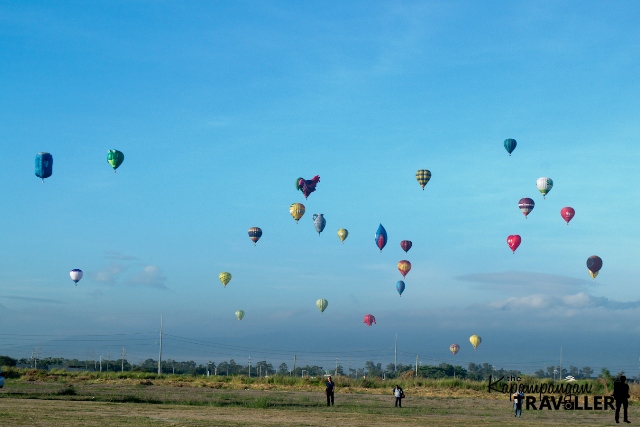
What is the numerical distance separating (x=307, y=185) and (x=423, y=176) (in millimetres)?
16859

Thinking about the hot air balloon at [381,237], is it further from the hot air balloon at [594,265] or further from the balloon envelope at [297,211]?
the hot air balloon at [594,265]

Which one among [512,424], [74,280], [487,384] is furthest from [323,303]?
[512,424]

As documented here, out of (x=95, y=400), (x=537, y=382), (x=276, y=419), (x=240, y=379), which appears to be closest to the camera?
(x=276, y=419)

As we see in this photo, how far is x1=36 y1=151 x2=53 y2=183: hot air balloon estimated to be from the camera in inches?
3150

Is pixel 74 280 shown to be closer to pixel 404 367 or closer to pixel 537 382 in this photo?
pixel 404 367

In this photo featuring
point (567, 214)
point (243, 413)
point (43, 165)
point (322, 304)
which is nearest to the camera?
point (243, 413)

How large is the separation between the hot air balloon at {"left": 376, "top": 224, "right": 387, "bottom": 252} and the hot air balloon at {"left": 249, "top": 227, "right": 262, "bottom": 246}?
580 inches

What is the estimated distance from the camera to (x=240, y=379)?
261 ft

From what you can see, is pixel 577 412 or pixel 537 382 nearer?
pixel 577 412

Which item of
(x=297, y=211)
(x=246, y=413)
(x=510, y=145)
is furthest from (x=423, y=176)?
(x=246, y=413)

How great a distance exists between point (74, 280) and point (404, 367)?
4613cm

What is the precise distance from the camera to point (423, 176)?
298 feet

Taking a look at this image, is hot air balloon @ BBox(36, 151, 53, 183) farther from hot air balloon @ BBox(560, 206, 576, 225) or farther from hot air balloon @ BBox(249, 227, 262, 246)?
hot air balloon @ BBox(560, 206, 576, 225)

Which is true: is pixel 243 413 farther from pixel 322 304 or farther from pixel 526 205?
pixel 322 304
